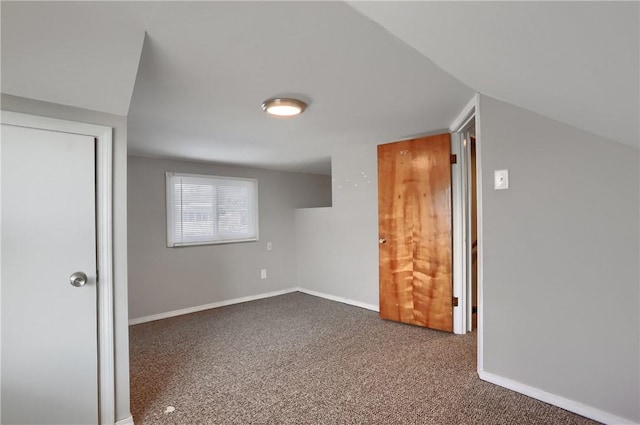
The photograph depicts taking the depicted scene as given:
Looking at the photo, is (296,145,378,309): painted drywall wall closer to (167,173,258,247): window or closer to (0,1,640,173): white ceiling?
(167,173,258,247): window

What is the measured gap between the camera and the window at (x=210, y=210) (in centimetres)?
400

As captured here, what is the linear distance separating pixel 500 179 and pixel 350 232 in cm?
220

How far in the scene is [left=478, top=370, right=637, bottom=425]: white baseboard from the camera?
1676mm

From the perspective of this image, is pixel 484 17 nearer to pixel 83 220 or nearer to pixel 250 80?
pixel 250 80

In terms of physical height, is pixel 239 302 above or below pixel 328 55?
below

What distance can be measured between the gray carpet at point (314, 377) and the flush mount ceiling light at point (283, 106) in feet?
6.24

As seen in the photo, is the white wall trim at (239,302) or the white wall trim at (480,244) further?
the white wall trim at (239,302)

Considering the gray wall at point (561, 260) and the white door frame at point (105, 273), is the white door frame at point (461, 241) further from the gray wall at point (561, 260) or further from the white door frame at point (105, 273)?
the white door frame at point (105, 273)

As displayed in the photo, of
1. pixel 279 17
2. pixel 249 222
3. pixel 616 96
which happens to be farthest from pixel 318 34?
pixel 249 222

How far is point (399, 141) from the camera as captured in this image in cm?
332

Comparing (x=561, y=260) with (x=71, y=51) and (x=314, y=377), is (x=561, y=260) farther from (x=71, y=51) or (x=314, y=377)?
(x=71, y=51)

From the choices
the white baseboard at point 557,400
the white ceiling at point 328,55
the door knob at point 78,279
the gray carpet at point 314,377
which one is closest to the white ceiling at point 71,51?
the white ceiling at point 328,55

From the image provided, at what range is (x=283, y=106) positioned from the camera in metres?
2.18

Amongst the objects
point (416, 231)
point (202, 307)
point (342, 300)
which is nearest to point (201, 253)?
point (202, 307)
